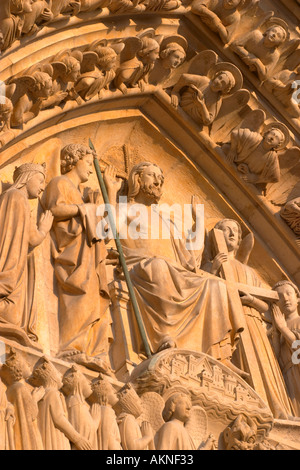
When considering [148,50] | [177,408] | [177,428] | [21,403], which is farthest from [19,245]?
[148,50]

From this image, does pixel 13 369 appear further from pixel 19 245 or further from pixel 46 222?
pixel 46 222

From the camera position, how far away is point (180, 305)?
9883 millimetres

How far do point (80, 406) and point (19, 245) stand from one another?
1223mm

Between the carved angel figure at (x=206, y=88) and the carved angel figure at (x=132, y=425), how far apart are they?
312 cm

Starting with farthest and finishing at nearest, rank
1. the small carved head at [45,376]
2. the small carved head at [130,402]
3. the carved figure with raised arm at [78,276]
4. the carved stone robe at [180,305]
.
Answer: the carved stone robe at [180,305]
the carved figure with raised arm at [78,276]
the small carved head at [130,402]
the small carved head at [45,376]

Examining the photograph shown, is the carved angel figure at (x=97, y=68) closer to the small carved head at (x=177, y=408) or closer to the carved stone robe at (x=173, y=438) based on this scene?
the small carved head at (x=177, y=408)

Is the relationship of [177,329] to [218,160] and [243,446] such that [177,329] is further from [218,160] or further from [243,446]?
[218,160]

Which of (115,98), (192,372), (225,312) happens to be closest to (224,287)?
(225,312)

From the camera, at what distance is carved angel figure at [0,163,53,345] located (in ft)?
29.3

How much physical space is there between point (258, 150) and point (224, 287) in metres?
1.62

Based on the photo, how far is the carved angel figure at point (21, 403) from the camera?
825 centimetres

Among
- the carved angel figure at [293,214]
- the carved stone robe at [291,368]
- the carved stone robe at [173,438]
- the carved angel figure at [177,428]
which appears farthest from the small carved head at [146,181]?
the carved stone robe at [173,438]

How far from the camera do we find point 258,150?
1141 cm
